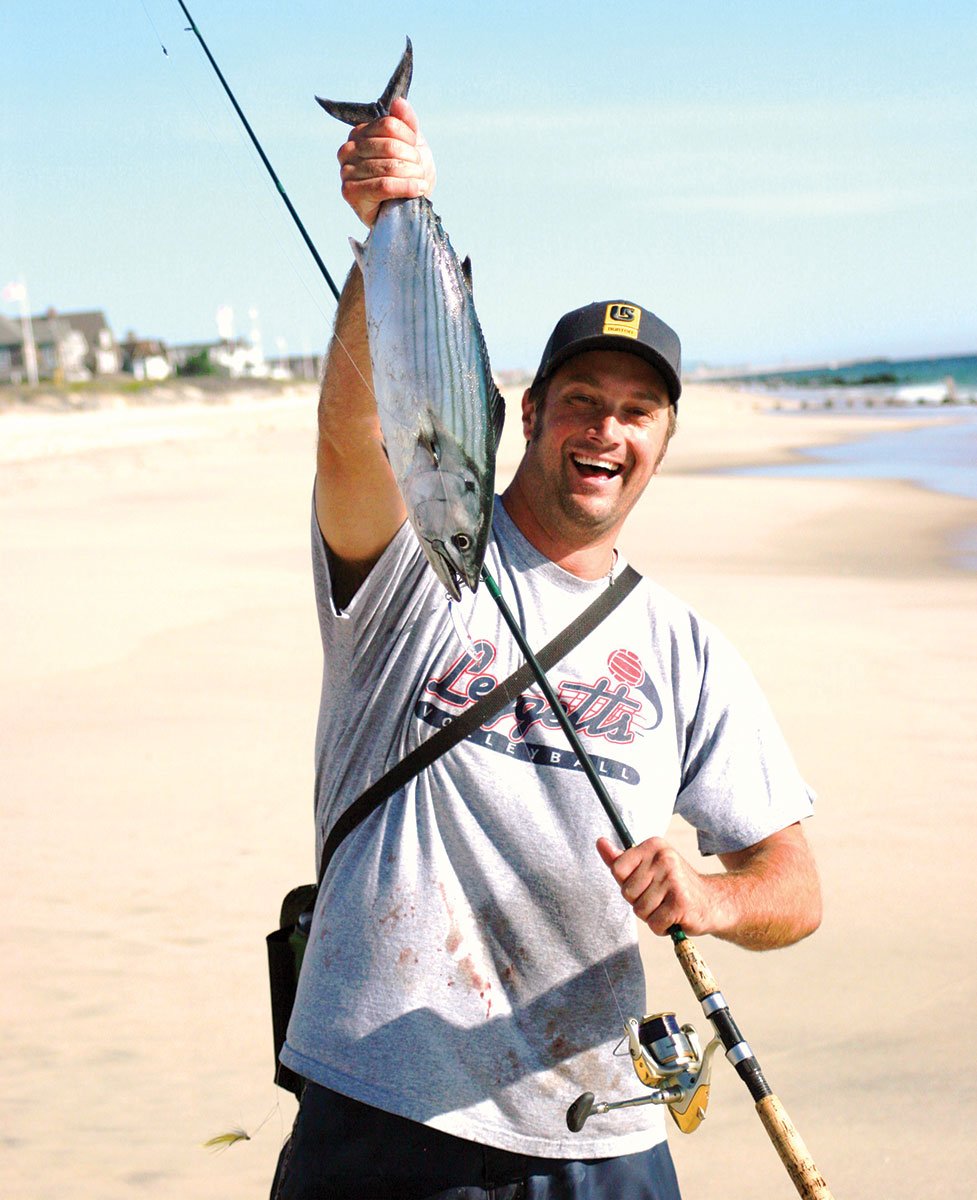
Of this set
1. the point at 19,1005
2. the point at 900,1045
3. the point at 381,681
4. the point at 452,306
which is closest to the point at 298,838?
the point at 19,1005

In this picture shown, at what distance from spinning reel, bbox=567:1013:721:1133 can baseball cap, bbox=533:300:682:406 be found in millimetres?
1223

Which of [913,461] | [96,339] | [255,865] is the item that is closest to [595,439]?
[255,865]

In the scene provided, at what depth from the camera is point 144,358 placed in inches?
3612

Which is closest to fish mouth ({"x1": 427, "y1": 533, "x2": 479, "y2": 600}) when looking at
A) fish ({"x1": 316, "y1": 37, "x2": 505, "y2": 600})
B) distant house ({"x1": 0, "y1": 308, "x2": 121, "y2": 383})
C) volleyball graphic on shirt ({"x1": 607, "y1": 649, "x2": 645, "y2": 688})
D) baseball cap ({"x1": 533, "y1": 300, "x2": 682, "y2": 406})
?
fish ({"x1": 316, "y1": 37, "x2": 505, "y2": 600})

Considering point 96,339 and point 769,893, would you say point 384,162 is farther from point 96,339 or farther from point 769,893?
point 96,339

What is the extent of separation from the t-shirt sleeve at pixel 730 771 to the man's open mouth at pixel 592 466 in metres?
0.38

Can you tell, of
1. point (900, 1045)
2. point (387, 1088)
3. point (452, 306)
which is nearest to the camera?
point (452, 306)

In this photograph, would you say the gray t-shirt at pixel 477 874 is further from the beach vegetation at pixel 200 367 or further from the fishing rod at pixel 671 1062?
the beach vegetation at pixel 200 367

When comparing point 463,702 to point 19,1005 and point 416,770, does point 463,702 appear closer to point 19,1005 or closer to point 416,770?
point 416,770

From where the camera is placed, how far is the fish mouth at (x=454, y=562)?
1.68 meters

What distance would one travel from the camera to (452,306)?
5.85 feet

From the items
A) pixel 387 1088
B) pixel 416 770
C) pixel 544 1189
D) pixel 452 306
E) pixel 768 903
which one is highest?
pixel 452 306

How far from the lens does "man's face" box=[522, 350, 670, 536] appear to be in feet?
8.05

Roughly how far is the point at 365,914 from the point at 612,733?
1.78 feet
